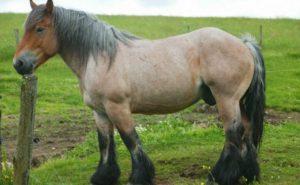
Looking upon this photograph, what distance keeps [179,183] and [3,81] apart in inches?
589

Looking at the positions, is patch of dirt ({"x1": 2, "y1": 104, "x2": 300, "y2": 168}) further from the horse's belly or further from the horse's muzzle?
the horse's belly

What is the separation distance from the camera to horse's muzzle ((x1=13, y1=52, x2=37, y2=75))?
26.8 ft

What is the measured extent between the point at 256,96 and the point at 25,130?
3.32 m

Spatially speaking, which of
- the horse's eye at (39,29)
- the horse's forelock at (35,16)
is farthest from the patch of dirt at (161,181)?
the horse's forelock at (35,16)

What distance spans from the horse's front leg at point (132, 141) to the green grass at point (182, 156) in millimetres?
612

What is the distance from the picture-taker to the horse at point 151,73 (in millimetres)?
8133

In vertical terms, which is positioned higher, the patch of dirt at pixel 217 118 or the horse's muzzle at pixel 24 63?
the horse's muzzle at pixel 24 63

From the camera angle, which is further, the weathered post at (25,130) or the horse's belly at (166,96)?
the horse's belly at (166,96)

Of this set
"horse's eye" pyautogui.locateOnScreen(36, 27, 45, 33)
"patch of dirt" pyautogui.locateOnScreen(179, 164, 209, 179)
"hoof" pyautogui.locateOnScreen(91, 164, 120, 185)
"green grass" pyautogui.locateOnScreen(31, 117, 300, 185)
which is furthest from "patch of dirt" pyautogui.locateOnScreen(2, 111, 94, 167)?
"horse's eye" pyautogui.locateOnScreen(36, 27, 45, 33)

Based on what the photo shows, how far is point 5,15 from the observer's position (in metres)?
44.0

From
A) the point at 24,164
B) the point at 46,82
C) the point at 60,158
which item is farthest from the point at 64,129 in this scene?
the point at 46,82

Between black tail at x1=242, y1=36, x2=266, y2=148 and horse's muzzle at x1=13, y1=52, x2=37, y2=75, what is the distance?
2.85 metres

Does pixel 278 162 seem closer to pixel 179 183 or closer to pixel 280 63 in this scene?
pixel 179 183

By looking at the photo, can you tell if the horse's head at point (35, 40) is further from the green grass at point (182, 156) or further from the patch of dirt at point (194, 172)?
the patch of dirt at point (194, 172)
